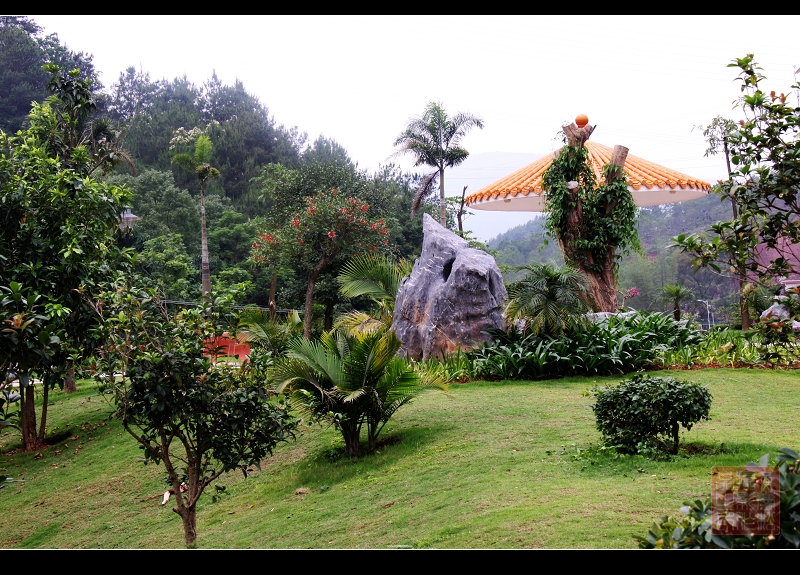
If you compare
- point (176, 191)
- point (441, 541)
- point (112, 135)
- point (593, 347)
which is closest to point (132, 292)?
point (441, 541)

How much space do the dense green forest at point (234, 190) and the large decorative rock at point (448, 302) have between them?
Answer: 7539mm

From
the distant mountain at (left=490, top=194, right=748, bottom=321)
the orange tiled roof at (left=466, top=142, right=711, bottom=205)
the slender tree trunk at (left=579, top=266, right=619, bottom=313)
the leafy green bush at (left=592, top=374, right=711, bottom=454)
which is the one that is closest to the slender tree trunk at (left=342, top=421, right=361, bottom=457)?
the leafy green bush at (left=592, top=374, right=711, bottom=454)

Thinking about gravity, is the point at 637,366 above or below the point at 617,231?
below

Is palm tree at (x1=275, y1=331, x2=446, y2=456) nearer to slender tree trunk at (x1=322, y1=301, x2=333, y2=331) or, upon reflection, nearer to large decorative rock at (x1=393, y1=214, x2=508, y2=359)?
large decorative rock at (x1=393, y1=214, x2=508, y2=359)

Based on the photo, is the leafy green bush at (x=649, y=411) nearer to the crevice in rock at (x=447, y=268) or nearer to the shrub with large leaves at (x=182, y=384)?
the shrub with large leaves at (x=182, y=384)

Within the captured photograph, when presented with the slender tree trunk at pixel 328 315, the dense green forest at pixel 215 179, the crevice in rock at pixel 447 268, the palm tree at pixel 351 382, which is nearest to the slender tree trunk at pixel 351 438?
the palm tree at pixel 351 382

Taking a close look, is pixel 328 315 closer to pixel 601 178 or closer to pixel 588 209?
pixel 601 178

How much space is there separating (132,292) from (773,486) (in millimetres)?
3974

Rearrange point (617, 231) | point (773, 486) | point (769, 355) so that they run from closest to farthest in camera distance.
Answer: point (773, 486), point (769, 355), point (617, 231)

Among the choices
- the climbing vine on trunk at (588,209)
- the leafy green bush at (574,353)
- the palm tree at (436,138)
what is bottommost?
the leafy green bush at (574,353)

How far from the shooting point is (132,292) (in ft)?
15.1

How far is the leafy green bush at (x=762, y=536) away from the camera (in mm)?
1593

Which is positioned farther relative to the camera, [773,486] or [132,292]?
[132,292]

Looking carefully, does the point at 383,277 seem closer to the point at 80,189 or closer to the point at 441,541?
the point at 80,189
